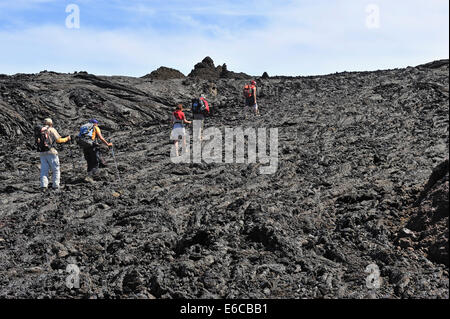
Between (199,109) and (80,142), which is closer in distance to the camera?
(80,142)

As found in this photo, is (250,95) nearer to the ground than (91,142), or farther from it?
farther from it

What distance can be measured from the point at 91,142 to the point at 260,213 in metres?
5.77

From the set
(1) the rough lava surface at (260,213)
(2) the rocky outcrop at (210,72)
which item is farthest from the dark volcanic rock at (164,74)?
(1) the rough lava surface at (260,213)

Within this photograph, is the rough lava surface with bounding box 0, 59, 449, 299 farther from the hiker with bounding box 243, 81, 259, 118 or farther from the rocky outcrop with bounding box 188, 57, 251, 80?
the rocky outcrop with bounding box 188, 57, 251, 80

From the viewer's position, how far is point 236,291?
330 inches

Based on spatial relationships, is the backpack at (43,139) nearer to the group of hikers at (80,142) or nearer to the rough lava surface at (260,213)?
the group of hikers at (80,142)

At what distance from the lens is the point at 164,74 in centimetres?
3872

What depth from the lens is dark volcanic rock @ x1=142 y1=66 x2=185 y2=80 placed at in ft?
125

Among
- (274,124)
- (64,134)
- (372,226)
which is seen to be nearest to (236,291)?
(372,226)

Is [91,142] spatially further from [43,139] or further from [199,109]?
[199,109]

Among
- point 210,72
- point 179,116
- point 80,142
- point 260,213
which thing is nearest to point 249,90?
point 179,116

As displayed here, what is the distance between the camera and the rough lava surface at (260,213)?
8.68m

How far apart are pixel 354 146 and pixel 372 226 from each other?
5477 mm
